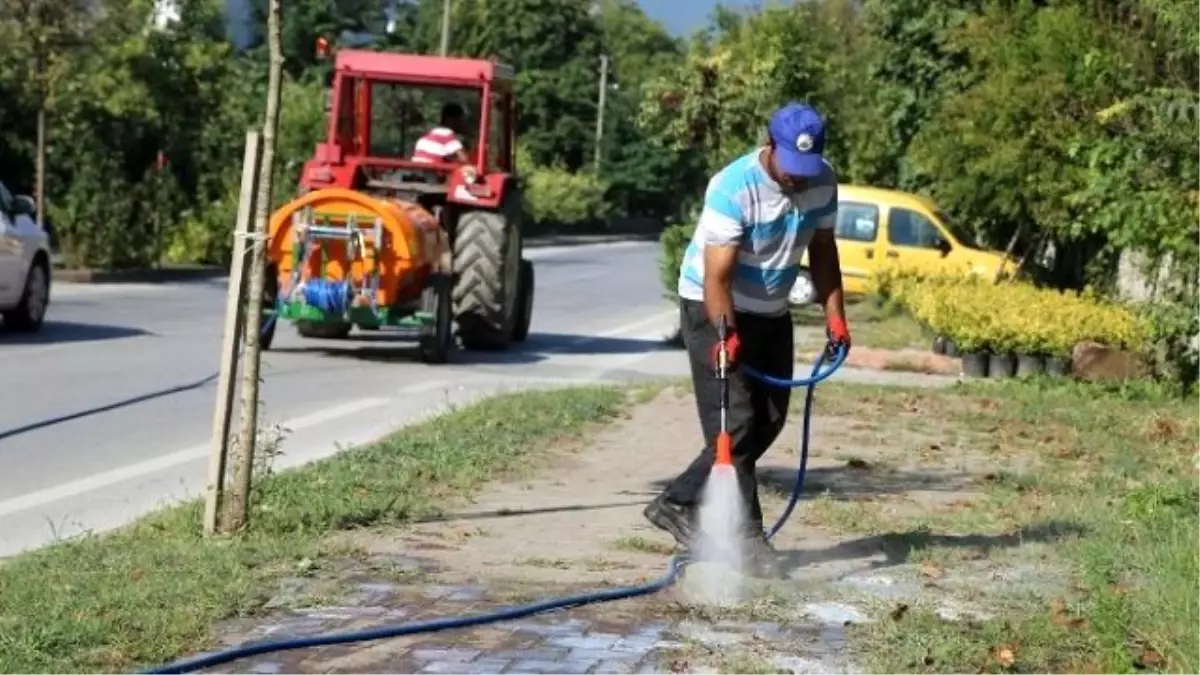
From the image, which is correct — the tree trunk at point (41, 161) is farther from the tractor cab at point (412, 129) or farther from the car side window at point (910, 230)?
the car side window at point (910, 230)

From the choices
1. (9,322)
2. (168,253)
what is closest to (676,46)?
(168,253)

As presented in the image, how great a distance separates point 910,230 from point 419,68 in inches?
383

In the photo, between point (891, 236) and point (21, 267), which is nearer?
point (21, 267)

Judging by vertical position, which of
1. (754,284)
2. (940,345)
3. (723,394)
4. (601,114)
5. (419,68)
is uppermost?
(601,114)

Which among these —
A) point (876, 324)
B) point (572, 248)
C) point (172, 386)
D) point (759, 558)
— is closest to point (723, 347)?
point (759, 558)

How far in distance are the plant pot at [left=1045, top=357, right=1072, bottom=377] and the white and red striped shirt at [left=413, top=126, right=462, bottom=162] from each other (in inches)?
233

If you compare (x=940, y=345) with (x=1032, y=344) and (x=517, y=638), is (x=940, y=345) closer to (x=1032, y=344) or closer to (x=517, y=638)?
(x=1032, y=344)

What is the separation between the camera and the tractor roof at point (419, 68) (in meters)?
20.6

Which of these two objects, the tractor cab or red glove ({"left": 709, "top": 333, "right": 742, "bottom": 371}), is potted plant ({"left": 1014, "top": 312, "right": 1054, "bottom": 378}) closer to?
the tractor cab

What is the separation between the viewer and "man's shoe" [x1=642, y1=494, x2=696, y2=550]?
27.8 ft

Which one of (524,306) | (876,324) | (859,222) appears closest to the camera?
(524,306)

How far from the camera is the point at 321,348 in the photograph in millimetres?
20125

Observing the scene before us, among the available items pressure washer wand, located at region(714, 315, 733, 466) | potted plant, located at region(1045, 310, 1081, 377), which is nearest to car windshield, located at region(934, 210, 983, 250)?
potted plant, located at region(1045, 310, 1081, 377)

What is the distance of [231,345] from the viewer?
28.1 ft
